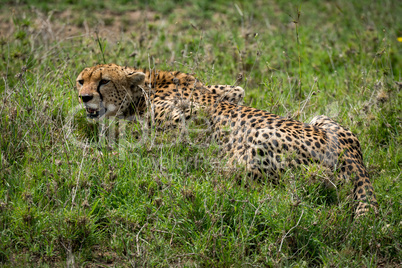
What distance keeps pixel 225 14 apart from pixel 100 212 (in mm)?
6071

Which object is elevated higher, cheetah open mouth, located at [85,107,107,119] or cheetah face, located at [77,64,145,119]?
cheetah face, located at [77,64,145,119]

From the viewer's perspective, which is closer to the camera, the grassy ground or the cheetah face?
the grassy ground

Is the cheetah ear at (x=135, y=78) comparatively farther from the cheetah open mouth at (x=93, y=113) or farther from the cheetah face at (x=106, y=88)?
the cheetah open mouth at (x=93, y=113)

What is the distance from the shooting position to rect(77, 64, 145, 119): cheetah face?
13.9 ft

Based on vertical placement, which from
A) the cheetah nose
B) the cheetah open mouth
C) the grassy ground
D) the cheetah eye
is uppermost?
the cheetah eye

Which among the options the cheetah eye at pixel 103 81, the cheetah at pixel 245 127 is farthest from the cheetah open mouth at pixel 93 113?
the cheetah eye at pixel 103 81

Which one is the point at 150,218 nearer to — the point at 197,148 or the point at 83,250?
the point at 83,250

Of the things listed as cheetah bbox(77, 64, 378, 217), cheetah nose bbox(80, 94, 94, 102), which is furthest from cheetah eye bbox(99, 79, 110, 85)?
cheetah nose bbox(80, 94, 94, 102)

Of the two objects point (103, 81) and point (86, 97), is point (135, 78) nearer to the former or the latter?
point (103, 81)

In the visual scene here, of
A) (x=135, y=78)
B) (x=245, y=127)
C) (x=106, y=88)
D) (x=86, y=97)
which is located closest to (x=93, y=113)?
(x=86, y=97)

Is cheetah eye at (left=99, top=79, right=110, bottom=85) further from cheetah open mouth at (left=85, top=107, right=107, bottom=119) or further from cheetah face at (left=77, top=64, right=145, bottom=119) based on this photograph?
cheetah open mouth at (left=85, top=107, right=107, bottom=119)

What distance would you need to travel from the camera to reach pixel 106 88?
14.1 feet

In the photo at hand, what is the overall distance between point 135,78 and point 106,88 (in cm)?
30

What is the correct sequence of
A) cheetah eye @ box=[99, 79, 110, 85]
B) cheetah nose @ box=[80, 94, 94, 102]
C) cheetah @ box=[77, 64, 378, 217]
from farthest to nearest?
cheetah eye @ box=[99, 79, 110, 85] → cheetah nose @ box=[80, 94, 94, 102] → cheetah @ box=[77, 64, 378, 217]
